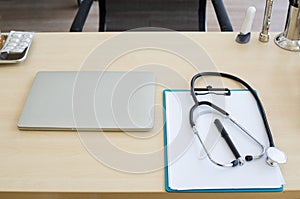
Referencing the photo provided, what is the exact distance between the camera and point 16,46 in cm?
108

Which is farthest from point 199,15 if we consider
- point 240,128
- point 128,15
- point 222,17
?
point 240,128

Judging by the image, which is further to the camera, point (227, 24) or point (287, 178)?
point (227, 24)

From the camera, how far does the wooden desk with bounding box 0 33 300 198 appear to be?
72 centimetres

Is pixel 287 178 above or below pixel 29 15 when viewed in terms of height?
above

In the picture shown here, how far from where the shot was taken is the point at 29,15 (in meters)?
2.96

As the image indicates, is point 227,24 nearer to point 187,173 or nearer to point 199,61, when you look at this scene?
point 199,61

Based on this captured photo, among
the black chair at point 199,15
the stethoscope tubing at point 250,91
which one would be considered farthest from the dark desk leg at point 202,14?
the stethoscope tubing at point 250,91

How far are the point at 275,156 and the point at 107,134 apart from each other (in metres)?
0.36

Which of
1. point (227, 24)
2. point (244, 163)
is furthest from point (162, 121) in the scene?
point (227, 24)

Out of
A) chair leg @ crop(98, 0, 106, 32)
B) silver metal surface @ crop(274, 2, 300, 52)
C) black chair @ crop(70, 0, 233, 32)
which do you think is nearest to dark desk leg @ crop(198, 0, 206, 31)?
black chair @ crop(70, 0, 233, 32)

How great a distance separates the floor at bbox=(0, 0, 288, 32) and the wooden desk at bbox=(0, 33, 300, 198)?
1.54 ft

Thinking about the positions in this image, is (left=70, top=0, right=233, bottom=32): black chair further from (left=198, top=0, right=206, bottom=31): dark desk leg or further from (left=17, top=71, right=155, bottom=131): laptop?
(left=17, top=71, right=155, bottom=131): laptop

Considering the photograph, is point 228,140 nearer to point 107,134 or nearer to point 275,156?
point 275,156

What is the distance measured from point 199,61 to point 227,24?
41 centimetres
